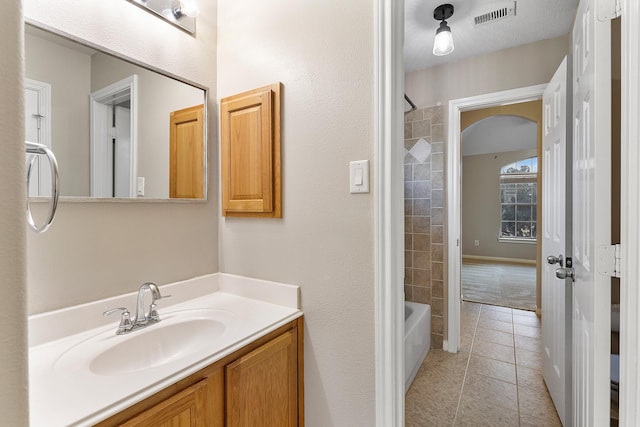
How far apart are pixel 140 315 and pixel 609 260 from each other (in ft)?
5.44

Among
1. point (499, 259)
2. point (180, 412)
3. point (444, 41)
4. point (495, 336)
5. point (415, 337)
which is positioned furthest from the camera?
point (499, 259)

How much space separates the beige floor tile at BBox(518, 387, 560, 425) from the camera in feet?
5.66

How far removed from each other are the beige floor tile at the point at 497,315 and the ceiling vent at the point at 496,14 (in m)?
2.80

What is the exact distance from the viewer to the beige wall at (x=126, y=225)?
3.37ft

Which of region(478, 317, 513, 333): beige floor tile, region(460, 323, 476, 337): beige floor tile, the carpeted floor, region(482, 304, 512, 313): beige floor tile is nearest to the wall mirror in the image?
region(460, 323, 476, 337): beige floor tile

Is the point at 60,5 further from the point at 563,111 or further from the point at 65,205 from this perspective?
the point at 563,111

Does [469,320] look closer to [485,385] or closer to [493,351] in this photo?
[493,351]

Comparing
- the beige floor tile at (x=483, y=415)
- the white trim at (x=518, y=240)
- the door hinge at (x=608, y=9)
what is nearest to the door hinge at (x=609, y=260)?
the door hinge at (x=608, y=9)

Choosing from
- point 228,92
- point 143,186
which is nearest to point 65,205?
point 143,186

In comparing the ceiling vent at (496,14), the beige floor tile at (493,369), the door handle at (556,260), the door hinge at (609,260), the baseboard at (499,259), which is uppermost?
the ceiling vent at (496,14)

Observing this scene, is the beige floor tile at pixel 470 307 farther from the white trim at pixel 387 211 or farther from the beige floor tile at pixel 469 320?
the white trim at pixel 387 211

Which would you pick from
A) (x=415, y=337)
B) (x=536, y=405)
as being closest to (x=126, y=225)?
(x=415, y=337)

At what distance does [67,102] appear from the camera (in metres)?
1.08

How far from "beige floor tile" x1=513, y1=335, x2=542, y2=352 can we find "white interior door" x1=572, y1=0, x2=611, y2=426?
1.34m
